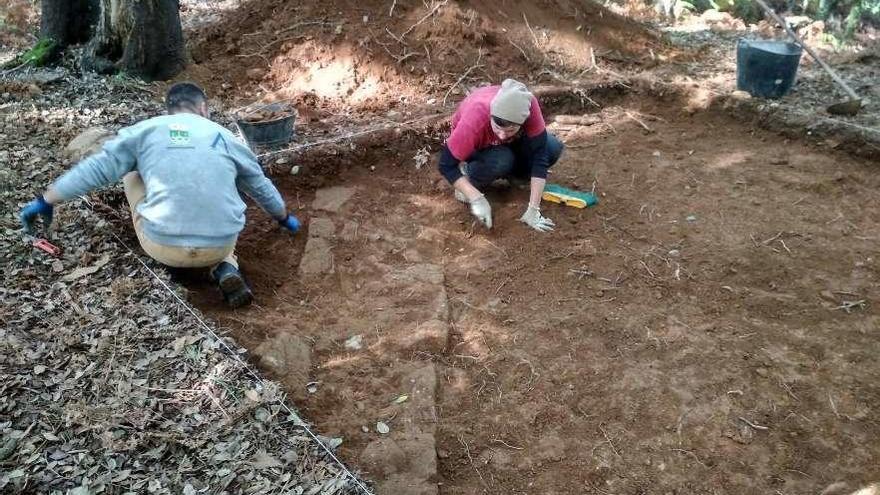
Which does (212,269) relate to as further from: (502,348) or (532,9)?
(532,9)

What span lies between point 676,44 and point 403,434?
6.33 meters

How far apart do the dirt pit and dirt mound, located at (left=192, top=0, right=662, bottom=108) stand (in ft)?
3.99

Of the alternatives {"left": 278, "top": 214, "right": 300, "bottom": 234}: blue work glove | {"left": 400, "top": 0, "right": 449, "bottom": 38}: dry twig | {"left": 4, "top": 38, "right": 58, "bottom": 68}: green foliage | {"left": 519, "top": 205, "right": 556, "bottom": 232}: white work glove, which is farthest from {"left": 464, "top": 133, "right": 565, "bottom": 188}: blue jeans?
{"left": 4, "top": 38, "right": 58, "bottom": 68}: green foliage

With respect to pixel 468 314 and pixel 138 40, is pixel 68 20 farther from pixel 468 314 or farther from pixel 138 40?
pixel 468 314

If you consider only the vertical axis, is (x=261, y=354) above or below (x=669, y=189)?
above

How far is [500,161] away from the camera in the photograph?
4105 mm

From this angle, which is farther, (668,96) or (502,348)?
(668,96)

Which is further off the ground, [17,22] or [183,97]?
[183,97]

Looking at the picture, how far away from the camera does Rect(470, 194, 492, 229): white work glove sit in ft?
13.1

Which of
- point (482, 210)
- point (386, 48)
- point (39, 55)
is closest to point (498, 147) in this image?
point (482, 210)

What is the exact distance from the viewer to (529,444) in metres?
2.72

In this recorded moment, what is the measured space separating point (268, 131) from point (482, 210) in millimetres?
1697

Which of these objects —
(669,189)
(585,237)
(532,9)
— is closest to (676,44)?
(532,9)

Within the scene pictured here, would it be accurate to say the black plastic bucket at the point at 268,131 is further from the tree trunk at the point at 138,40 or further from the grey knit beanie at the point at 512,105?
the grey knit beanie at the point at 512,105
